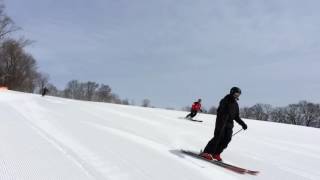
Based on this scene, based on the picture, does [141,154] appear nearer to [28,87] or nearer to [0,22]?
[0,22]

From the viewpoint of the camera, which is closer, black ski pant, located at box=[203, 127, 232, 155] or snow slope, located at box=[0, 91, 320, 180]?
snow slope, located at box=[0, 91, 320, 180]

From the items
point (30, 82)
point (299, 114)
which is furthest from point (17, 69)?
point (299, 114)

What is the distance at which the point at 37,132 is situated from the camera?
12.4 m

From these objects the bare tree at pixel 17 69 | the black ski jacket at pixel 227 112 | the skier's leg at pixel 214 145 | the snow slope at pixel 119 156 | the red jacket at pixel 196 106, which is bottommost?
the snow slope at pixel 119 156

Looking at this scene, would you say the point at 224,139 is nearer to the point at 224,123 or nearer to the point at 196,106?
the point at 224,123

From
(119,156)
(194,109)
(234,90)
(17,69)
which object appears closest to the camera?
(119,156)

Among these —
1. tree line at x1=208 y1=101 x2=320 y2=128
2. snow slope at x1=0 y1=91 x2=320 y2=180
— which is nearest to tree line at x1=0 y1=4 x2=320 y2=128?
tree line at x1=208 y1=101 x2=320 y2=128

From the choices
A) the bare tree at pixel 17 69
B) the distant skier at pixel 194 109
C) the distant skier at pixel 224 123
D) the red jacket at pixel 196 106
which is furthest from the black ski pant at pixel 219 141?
the bare tree at pixel 17 69

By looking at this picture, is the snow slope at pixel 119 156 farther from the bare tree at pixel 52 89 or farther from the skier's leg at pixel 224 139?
the bare tree at pixel 52 89

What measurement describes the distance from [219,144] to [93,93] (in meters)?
162

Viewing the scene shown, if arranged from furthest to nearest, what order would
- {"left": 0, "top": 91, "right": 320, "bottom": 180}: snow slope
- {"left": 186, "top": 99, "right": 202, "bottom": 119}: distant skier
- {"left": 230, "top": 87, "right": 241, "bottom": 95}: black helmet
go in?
{"left": 186, "top": 99, "right": 202, "bottom": 119}: distant skier → {"left": 230, "top": 87, "right": 241, "bottom": 95}: black helmet → {"left": 0, "top": 91, "right": 320, "bottom": 180}: snow slope

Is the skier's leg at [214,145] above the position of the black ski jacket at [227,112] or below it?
below

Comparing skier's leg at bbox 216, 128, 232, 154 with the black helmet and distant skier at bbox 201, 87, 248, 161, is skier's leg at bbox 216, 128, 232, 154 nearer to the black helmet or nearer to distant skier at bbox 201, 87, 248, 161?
distant skier at bbox 201, 87, 248, 161

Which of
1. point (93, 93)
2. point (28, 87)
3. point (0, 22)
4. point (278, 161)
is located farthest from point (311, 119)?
point (278, 161)
